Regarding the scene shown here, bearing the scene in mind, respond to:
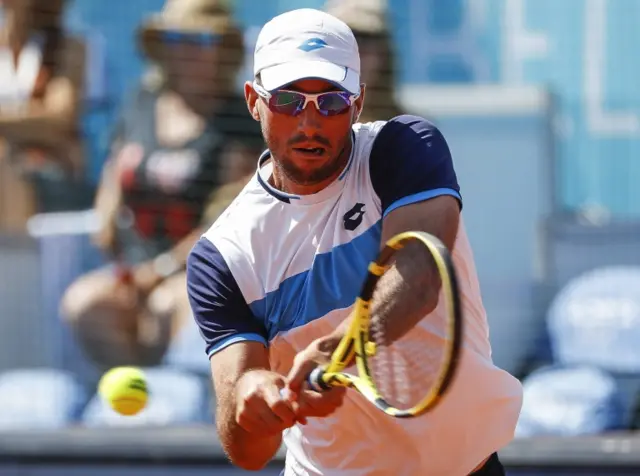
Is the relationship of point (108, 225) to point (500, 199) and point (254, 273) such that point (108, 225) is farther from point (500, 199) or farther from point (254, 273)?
point (254, 273)

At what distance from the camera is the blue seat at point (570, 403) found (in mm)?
5320

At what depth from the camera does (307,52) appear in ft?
9.59

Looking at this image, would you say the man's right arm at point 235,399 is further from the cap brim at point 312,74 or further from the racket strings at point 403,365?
the cap brim at point 312,74

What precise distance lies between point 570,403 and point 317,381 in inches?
113

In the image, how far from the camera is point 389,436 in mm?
3105

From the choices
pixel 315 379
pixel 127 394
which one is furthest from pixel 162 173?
pixel 315 379

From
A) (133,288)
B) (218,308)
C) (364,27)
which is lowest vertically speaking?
→ (218,308)

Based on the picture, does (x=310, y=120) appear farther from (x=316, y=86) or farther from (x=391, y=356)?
(x=391, y=356)

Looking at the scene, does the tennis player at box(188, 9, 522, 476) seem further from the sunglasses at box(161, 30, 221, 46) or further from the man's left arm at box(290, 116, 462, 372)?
the sunglasses at box(161, 30, 221, 46)

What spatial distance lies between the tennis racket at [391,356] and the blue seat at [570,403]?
8.15 feet

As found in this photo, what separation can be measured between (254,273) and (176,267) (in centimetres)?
257

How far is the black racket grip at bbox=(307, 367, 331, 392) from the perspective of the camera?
8.81 feet

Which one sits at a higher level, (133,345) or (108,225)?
(108,225)

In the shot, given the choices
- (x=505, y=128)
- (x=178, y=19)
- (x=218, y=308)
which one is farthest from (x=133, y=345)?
(x=218, y=308)
